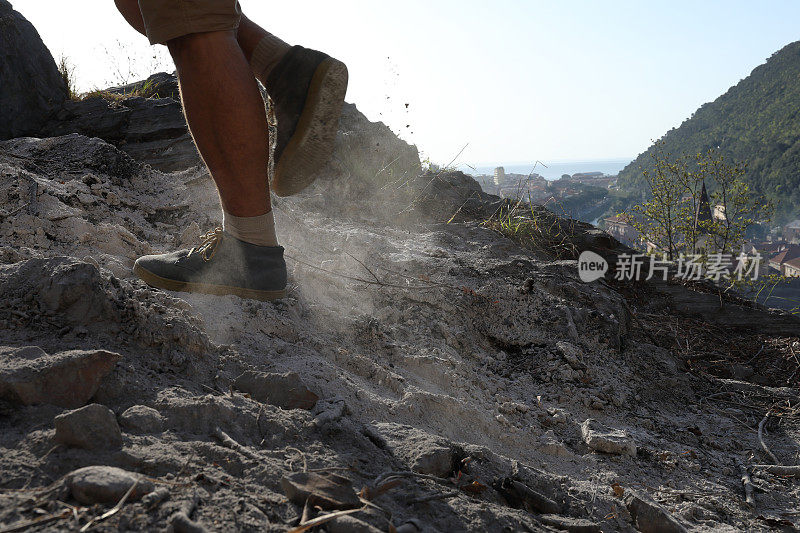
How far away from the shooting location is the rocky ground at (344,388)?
3.12 feet

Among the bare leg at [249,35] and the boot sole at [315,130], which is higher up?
the bare leg at [249,35]

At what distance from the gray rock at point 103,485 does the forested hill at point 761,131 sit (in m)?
54.0

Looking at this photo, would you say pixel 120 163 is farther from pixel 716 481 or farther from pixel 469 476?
pixel 716 481

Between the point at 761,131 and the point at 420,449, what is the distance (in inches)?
2565

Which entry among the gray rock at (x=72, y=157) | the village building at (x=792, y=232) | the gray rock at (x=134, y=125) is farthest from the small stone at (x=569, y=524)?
the village building at (x=792, y=232)

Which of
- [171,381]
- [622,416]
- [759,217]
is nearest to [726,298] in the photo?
[622,416]

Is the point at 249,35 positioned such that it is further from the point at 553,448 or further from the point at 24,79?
the point at 24,79

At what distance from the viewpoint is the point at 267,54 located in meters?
1.84

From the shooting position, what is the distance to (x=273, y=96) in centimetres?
185

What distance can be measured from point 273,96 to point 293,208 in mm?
1656

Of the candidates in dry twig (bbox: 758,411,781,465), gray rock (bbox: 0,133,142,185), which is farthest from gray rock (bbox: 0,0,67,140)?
dry twig (bbox: 758,411,781,465)

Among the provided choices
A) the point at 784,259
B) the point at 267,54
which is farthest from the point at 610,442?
the point at 784,259

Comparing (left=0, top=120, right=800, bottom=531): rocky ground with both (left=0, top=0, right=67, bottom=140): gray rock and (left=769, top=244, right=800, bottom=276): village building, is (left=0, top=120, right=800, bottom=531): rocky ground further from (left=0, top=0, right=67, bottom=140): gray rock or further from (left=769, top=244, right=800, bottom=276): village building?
(left=769, top=244, right=800, bottom=276): village building

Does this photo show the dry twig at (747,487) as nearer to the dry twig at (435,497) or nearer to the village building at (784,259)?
the dry twig at (435,497)
